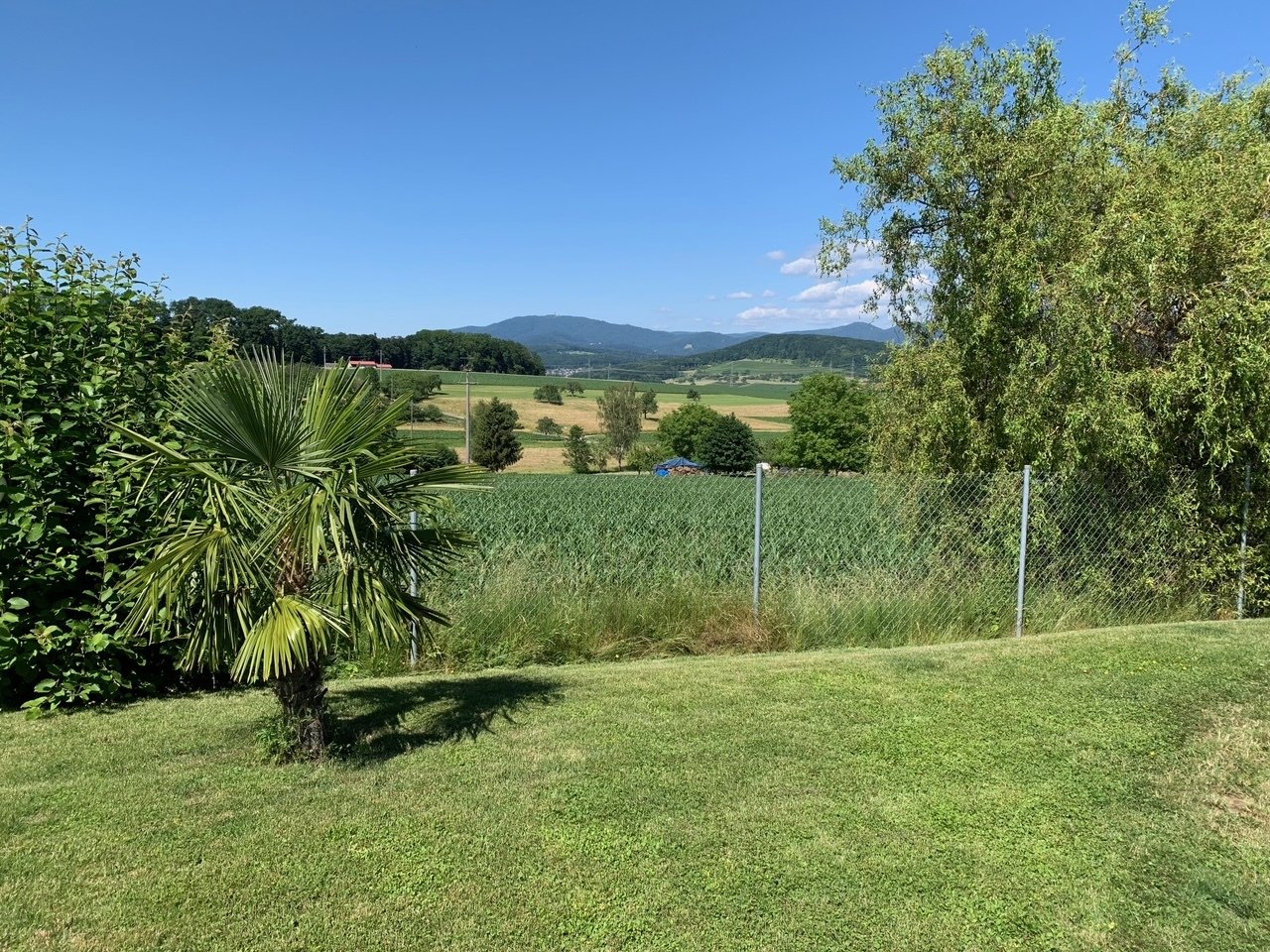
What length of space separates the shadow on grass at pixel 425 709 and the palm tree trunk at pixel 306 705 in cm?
18

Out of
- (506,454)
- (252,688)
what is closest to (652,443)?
(506,454)

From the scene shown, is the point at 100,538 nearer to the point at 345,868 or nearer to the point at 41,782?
the point at 41,782

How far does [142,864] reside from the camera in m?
3.00

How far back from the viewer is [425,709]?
4.81 meters

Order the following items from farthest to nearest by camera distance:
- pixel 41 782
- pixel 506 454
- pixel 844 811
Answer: pixel 506 454 → pixel 41 782 → pixel 844 811

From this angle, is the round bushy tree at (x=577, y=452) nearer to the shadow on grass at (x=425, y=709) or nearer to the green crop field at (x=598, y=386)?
the green crop field at (x=598, y=386)

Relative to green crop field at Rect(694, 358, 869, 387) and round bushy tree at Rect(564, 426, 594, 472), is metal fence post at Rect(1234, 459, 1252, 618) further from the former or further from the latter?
green crop field at Rect(694, 358, 869, 387)

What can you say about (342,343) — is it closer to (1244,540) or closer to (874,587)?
(874,587)

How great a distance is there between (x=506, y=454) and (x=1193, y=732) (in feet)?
195

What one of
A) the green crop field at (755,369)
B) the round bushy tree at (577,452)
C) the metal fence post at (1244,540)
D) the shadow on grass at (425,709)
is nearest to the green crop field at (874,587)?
the metal fence post at (1244,540)

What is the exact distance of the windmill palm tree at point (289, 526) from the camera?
3.49 m

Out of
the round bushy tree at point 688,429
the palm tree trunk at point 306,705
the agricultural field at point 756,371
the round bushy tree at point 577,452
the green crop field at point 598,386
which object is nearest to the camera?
the palm tree trunk at point 306,705

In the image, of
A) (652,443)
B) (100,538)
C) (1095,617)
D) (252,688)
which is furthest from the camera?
(652,443)

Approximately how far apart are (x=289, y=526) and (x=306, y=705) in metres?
0.98
